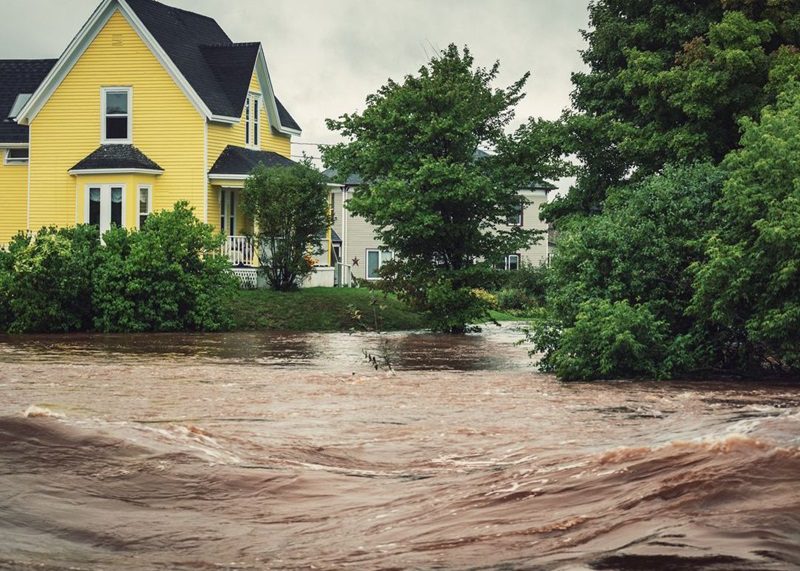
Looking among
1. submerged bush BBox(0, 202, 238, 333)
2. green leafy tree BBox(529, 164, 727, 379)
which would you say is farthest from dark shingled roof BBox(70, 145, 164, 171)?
green leafy tree BBox(529, 164, 727, 379)

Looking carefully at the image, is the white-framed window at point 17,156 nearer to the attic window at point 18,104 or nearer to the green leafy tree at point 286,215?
the attic window at point 18,104

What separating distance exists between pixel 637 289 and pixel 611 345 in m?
1.84

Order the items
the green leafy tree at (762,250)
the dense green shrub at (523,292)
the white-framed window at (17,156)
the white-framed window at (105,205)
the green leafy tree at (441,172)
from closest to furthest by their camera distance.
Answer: the green leafy tree at (762,250)
the green leafy tree at (441,172)
the white-framed window at (105,205)
the white-framed window at (17,156)
the dense green shrub at (523,292)

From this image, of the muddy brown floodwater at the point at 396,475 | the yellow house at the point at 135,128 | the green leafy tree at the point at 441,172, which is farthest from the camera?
the yellow house at the point at 135,128

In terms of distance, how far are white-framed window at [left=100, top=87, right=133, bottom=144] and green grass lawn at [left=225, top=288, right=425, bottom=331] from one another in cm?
769

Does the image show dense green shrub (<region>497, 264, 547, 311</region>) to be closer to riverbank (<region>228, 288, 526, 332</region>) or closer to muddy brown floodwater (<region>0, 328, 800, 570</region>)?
riverbank (<region>228, 288, 526, 332</region>)

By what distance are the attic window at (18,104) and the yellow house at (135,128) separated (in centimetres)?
27

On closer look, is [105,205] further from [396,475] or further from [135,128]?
[396,475]

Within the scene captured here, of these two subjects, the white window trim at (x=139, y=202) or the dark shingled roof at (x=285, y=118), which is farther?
the dark shingled roof at (x=285, y=118)

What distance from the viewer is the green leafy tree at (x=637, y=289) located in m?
22.9

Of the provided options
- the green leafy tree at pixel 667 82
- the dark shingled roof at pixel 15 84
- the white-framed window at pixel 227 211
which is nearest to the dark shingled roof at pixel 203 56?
the white-framed window at pixel 227 211

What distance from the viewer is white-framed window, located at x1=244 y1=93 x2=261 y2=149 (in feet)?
157

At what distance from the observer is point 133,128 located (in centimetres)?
4553

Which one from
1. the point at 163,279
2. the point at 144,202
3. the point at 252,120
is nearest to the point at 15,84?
the point at 252,120
